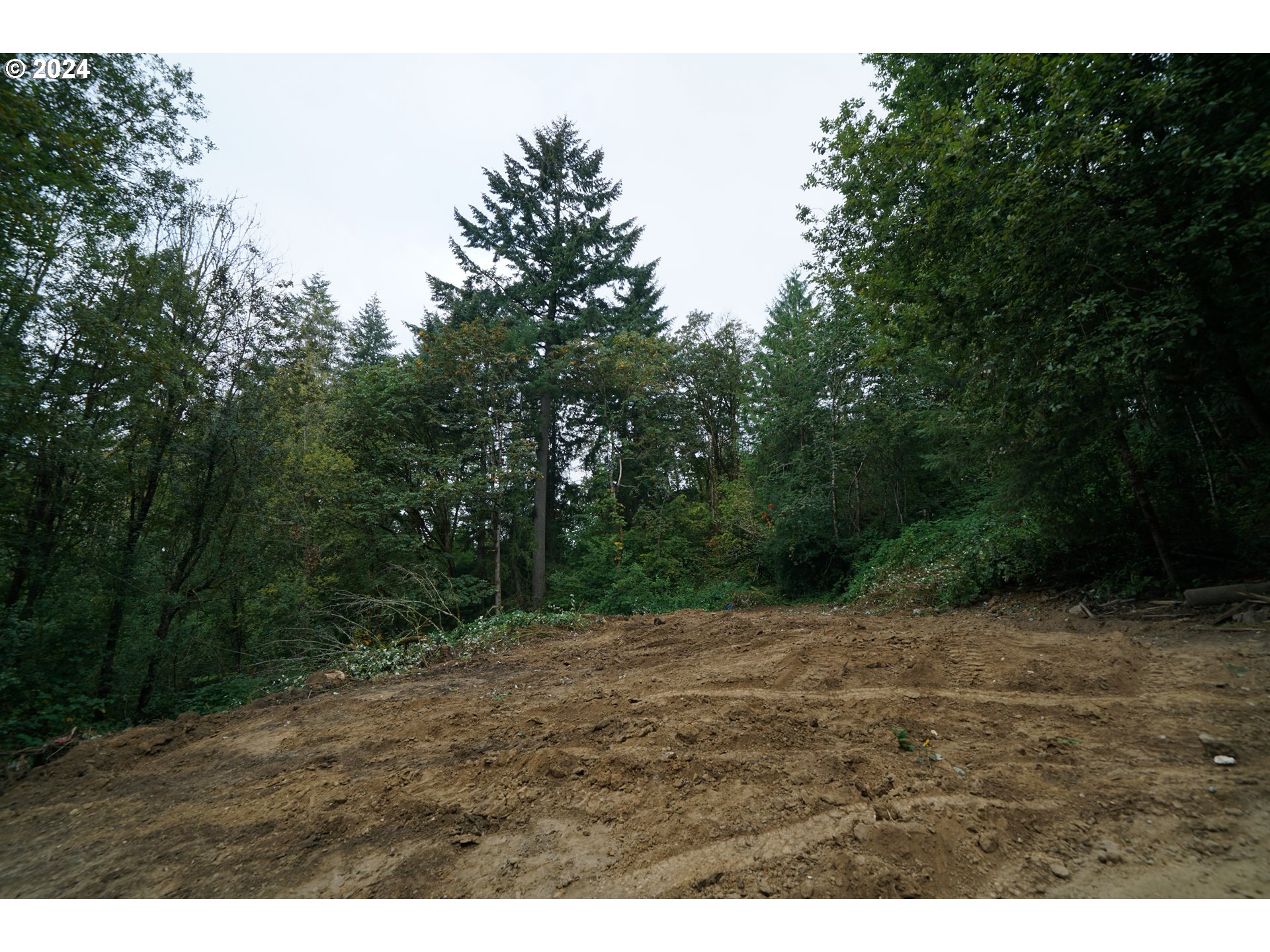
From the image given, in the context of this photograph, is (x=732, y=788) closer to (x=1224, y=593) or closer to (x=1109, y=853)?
(x=1109, y=853)

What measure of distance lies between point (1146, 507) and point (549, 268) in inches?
636

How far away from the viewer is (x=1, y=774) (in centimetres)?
412

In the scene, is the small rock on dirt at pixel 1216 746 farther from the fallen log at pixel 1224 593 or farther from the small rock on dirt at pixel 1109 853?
the fallen log at pixel 1224 593

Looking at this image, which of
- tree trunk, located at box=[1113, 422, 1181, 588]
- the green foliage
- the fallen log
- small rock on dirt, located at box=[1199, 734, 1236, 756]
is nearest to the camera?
small rock on dirt, located at box=[1199, 734, 1236, 756]

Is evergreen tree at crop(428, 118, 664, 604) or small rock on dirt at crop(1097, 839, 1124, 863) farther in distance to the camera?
evergreen tree at crop(428, 118, 664, 604)

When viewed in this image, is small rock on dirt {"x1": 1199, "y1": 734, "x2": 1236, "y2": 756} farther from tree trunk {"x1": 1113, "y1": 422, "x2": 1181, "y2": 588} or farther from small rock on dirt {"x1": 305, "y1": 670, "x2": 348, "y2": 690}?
small rock on dirt {"x1": 305, "y1": 670, "x2": 348, "y2": 690}

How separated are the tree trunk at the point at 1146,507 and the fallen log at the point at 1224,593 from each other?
1.97 feet

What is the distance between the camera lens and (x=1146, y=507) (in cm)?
631

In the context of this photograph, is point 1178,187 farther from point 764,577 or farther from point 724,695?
point 764,577

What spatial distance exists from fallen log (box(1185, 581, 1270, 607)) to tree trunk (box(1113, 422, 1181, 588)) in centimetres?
60

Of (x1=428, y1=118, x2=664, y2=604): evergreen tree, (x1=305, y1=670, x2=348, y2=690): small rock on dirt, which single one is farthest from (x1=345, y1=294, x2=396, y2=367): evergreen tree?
(x1=305, y1=670, x2=348, y2=690): small rock on dirt

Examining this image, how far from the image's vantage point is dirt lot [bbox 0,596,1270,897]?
2131 mm

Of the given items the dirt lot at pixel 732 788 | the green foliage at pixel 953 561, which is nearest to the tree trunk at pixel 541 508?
the green foliage at pixel 953 561

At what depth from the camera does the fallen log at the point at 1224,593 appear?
5030mm
